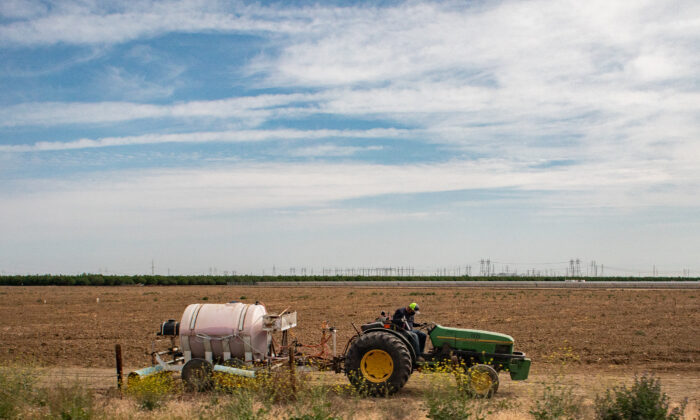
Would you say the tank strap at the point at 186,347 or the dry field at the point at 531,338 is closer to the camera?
the tank strap at the point at 186,347

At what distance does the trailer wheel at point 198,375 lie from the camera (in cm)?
1243

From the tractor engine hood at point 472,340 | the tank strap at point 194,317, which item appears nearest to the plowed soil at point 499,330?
the tractor engine hood at point 472,340

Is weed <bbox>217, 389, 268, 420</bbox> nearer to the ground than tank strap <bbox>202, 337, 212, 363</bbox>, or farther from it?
nearer to the ground

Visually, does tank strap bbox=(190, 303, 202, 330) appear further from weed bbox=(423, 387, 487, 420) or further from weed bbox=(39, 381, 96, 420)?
weed bbox=(423, 387, 487, 420)

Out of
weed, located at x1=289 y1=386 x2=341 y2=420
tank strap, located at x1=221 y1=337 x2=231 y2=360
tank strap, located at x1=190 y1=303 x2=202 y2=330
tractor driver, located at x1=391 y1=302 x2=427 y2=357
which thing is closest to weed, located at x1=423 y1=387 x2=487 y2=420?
weed, located at x1=289 y1=386 x2=341 y2=420

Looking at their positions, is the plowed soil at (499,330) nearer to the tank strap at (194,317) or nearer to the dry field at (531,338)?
the dry field at (531,338)

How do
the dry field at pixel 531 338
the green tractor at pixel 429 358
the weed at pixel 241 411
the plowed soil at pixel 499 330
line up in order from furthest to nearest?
the plowed soil at pixel 499 330, the dry field at pixel 531 338, the green tractor at pixel 429 358, the weed at pixel 241 411

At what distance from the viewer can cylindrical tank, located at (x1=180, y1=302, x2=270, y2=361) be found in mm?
13266

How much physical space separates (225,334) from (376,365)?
3.65m

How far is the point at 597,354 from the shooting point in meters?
18.4

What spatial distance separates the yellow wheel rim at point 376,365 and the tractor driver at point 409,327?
0.79 meters

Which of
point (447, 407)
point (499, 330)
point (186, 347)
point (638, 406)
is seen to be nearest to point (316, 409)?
point (447, 407)

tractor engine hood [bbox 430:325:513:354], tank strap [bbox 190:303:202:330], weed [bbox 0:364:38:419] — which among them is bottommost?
weed [bbox 0:364:38:419]

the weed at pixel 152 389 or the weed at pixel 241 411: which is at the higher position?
the weed at pixel 241 411
